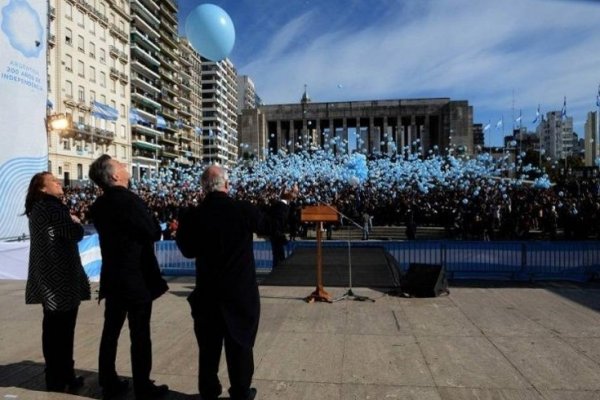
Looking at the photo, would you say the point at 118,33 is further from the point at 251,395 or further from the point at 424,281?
the point at 251,395

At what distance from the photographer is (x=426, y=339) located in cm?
522

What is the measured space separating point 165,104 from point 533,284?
8063 centimetres

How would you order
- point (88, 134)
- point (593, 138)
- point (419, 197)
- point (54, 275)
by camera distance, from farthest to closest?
point (88, 134) → point (593, 138) → point (419, 197) → point (54, 275)

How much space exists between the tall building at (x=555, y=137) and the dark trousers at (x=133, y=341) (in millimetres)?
126187

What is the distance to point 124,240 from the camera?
11.9ft

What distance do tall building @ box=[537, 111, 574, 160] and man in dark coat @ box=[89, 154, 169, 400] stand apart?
414 ft

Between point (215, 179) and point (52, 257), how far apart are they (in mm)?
1507

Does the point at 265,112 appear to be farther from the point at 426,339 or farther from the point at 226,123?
the point at 426,339

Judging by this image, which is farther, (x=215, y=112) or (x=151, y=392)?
(x=215, y=112)

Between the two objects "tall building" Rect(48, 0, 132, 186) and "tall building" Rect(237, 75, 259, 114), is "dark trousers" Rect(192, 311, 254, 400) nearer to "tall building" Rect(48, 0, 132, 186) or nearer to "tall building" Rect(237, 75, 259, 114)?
"tall building" Rect(48, 0, 132, 186)

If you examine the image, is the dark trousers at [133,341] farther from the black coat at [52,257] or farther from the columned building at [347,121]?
the columned building at [347,121]

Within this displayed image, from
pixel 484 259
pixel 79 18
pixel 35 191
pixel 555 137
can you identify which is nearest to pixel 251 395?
pixel 35 191

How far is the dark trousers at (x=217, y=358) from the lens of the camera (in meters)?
3.32

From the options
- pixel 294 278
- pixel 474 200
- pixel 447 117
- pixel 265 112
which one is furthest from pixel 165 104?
pixel 294 278
